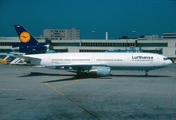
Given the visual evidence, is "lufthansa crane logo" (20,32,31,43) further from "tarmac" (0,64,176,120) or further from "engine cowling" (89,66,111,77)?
"tarmac" (0,64,176,120)

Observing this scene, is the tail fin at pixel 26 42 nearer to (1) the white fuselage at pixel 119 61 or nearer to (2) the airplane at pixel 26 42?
(2) the airplane at pixel 26 42

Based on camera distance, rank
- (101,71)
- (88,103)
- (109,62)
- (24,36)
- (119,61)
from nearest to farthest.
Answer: (88,103)
(101,71)
(119,61)
(109,62)
(24,36)

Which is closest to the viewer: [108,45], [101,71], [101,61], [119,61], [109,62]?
[101,71]

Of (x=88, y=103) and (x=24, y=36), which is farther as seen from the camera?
(x=24, y=36)

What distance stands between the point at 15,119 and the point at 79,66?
23793 mm

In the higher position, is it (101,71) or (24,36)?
(24,36)

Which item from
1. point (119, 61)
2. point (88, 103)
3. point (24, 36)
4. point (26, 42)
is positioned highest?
point (24, 36)

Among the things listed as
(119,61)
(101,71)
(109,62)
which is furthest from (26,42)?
(119,61)

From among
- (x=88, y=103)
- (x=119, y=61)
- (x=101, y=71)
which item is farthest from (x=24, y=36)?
(x=88, y=103)

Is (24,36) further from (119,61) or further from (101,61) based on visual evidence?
(119,61)

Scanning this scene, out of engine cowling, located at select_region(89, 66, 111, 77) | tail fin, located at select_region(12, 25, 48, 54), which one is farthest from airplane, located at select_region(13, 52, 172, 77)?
tail fin, located at select_region(12, 25, 48, 54)

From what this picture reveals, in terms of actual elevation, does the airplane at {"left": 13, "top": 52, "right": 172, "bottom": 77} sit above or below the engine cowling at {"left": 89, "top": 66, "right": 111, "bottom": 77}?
above

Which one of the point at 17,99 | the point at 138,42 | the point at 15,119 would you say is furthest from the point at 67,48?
the point at 15,119

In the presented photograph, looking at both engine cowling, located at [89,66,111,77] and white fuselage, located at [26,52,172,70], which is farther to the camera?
white fuselage, located at [26,52,172,70]
